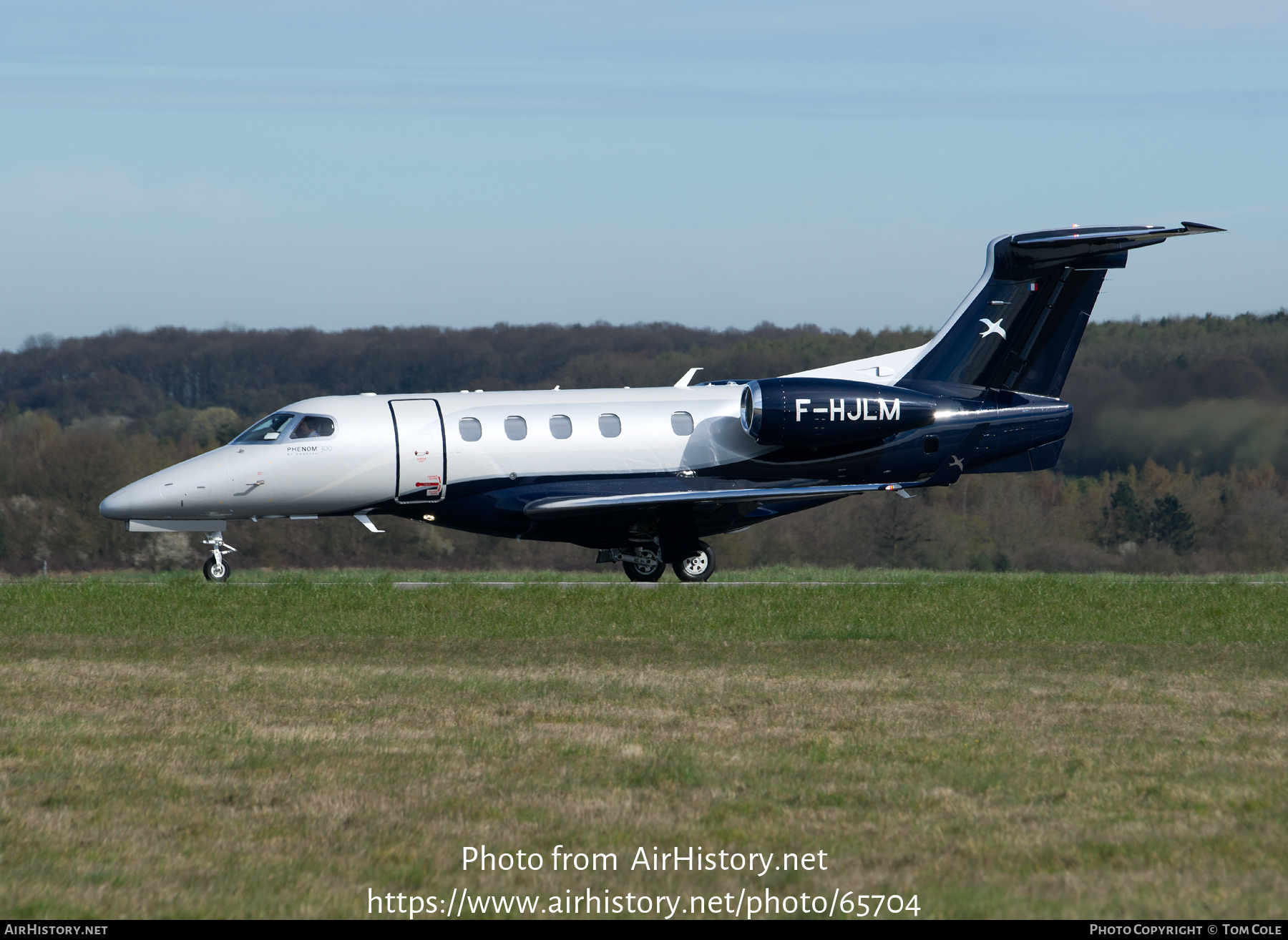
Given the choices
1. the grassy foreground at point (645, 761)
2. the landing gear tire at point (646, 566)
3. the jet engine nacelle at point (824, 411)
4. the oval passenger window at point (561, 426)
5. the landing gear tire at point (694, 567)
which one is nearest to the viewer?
the grassy foreground at point (645, 761)

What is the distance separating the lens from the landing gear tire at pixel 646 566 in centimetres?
2538

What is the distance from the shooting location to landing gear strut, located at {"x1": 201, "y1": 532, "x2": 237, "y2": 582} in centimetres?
2344

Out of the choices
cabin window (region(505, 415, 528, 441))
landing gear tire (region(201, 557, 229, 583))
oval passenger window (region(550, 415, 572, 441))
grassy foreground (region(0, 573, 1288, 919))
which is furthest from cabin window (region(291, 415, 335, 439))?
grassy foreground (region(0, 573, 1288, 919))

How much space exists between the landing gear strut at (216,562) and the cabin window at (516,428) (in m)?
5.08

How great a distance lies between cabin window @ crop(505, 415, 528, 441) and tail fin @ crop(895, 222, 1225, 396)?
7.34m

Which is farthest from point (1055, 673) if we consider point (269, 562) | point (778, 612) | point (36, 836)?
point (269, 562)

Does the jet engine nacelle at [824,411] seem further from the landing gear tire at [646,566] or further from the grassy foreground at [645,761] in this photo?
the grassy foreground at [645,761]

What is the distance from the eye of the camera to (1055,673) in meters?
13.2

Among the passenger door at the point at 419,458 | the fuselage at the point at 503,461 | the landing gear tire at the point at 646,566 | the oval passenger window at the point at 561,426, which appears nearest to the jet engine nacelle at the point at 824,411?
the fuselage at the point at 503,461

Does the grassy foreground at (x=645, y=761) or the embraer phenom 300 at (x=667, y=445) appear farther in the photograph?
the embraer phenom 300 at (x=667, y=445)

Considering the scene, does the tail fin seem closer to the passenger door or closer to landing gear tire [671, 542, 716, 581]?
landing gear tire [671, 542, 716, 581]

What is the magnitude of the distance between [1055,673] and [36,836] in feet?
30.3

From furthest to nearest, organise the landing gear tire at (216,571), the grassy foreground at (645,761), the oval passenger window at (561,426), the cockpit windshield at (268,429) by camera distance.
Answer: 1. the oval passenger window at (561,426)
2. the cockpit windshield at (268,429)
3. the landing gear tire at (216,571)
4. the grassy foreground at (645,761)

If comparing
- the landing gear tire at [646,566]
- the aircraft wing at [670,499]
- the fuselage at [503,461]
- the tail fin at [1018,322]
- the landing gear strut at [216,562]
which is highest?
the tail fin at [1018,322]
